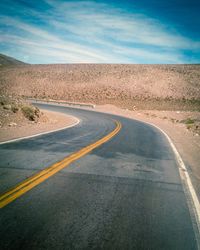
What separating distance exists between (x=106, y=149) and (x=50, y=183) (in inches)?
188

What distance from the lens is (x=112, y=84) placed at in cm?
8681

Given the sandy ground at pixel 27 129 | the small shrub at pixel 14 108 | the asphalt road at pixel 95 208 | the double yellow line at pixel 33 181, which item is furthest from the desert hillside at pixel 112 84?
the asphalt road at pixel 95 208

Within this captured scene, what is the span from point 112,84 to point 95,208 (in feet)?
277

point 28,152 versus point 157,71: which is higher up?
point 157,71

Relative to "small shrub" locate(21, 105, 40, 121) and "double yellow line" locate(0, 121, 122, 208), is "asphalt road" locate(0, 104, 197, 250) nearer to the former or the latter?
"double yellow line" locate(0, 121, 122, 208)

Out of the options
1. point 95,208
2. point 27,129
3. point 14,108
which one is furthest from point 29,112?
Result: point 95,208

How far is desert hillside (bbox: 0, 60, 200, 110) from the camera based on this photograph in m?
73.9

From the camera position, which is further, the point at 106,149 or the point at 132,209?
the point at 106,149

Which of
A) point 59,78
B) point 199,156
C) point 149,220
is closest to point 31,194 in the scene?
point 149,220

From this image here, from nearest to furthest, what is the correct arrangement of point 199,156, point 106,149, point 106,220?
point 106,220
point 106,149
point 199,156

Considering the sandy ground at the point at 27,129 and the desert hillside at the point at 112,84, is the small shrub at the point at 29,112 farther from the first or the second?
the desert hillside at the point at 112,84

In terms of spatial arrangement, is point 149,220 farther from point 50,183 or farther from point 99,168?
point 99,168

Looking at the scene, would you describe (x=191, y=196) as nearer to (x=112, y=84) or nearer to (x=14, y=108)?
(x=14, y=108)

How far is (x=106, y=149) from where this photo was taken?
9.83 metres
